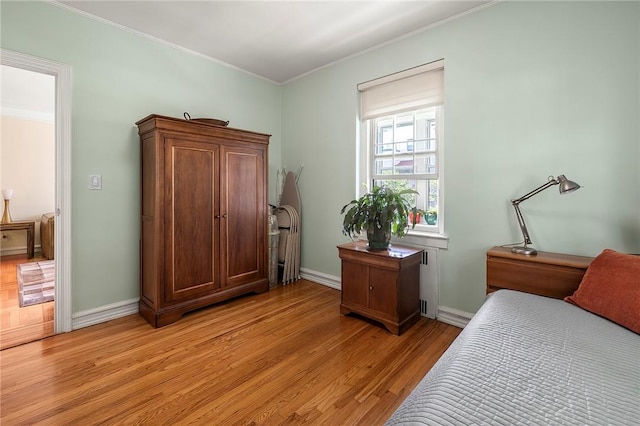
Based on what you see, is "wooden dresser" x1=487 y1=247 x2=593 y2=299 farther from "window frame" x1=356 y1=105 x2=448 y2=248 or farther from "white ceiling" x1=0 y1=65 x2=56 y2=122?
"white ceiling" x1=0 y1=65 x2=56 y2=122

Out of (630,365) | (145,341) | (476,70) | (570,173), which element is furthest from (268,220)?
(630,365)

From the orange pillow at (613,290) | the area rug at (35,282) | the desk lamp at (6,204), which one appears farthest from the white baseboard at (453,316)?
the desk lamp at (6,204)

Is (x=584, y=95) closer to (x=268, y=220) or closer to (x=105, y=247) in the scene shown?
(x=268, y=220)

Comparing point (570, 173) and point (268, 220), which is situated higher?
point (570, 173)

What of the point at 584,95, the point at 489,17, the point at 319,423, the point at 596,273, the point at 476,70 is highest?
the point at 489,17

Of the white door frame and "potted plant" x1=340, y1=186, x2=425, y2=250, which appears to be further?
"potted plant" x1=340, y1=186, x2=425, y2=250

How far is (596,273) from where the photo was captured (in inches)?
60.5

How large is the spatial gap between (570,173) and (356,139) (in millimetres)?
1882

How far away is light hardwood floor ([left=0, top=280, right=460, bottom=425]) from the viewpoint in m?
1.54

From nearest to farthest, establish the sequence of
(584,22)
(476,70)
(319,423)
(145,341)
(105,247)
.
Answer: (319,423) < (584,22) < (145,341) < (476,70) < (105,247)

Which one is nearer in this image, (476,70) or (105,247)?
(476,70)

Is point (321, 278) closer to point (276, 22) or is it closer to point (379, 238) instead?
point (379, 238)

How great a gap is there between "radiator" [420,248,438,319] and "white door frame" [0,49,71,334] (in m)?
3.03

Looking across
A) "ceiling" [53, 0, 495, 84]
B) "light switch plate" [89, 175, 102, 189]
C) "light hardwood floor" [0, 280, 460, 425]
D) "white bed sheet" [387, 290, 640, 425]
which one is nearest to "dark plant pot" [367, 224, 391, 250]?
"light hardwood floor" [0, 280, 460, 425]
